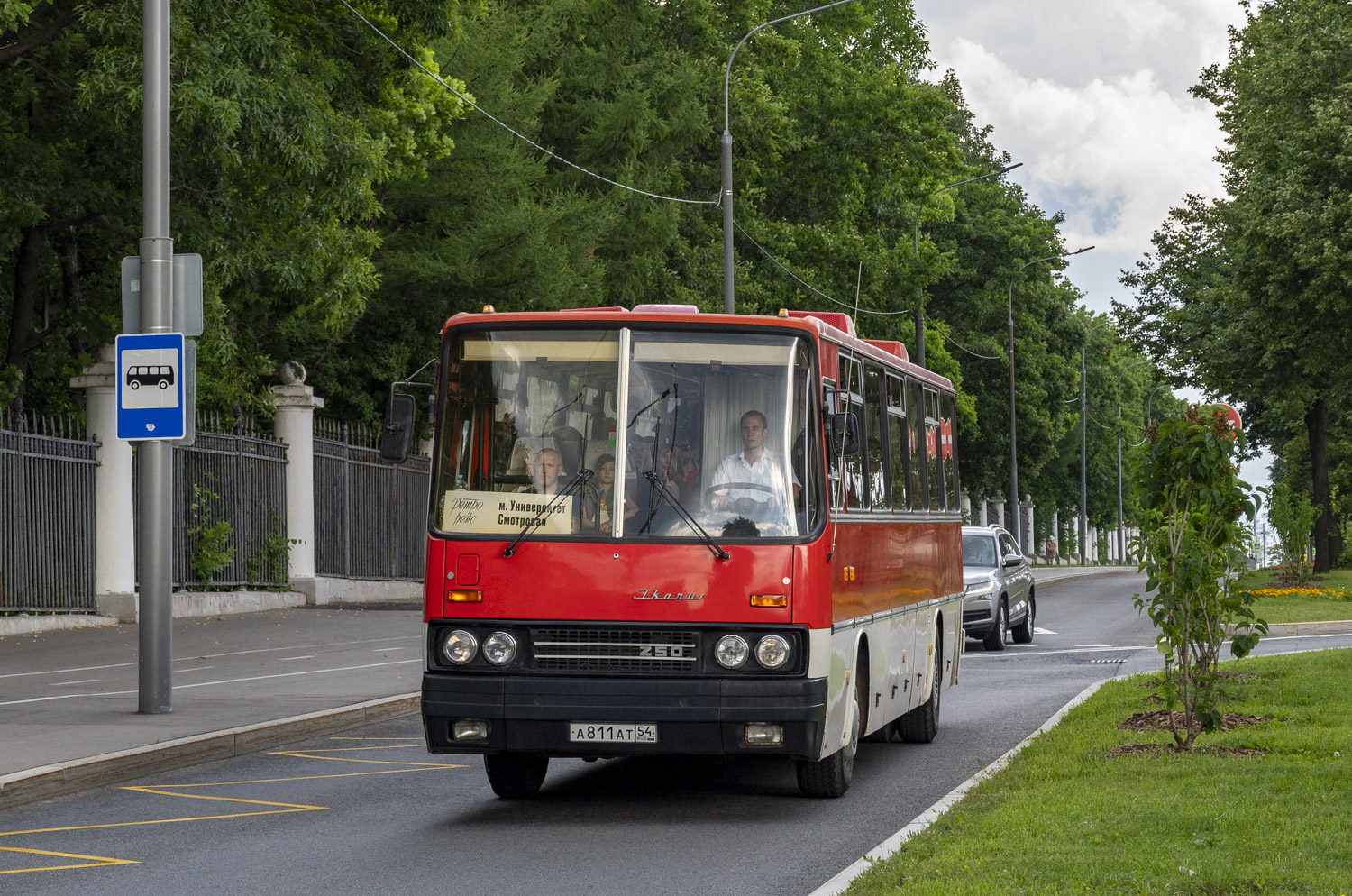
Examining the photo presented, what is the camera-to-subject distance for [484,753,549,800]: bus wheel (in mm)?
10211

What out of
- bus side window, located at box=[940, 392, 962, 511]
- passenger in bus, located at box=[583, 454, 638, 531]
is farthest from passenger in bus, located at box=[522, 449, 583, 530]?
bus side window, located at box=[940, 392, 962, 511]

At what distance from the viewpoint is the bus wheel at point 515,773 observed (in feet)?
→ 33.5

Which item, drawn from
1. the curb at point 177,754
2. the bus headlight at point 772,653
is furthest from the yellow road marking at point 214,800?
the bus headlight at point 772,653

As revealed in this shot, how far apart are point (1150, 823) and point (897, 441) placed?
489cm

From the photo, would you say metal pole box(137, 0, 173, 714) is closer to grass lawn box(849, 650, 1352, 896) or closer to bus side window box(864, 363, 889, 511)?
bus side window box(864, 363, 889, 511)

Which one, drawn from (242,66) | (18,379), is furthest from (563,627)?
(18,379)

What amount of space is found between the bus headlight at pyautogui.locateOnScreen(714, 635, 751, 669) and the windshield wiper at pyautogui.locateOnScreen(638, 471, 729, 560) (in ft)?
1.40

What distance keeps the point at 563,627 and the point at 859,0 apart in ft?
127

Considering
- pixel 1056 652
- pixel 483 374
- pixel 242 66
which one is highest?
pixel 242 66

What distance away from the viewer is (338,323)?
23.2m

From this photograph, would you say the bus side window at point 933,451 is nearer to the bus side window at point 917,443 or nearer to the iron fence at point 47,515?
the bus side window at point 917,443

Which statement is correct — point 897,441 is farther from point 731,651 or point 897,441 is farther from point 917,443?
point 731,651

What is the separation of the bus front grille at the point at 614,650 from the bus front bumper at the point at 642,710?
84mm

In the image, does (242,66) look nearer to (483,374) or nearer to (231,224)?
(231,224)
